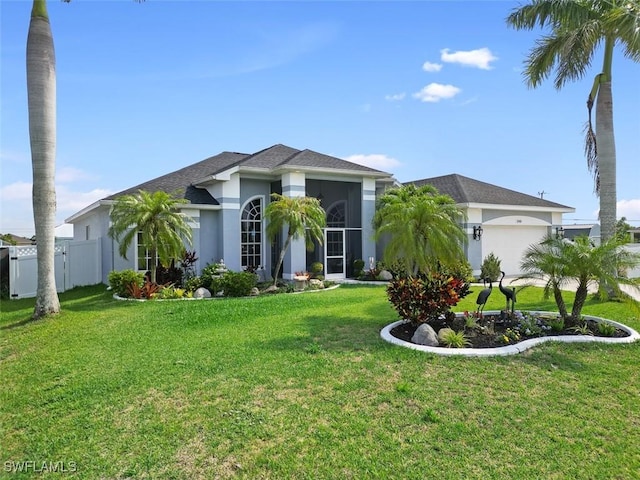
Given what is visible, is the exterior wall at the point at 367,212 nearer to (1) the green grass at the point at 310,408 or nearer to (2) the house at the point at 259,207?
(2) the house at the point at 259,207

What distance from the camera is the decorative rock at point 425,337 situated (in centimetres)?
718

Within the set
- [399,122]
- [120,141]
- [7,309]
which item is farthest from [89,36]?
[399,122]

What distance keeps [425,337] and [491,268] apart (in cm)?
1260

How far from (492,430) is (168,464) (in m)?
3.26

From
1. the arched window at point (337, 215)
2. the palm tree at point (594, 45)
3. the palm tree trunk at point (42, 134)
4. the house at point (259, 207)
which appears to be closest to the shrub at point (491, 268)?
the house at point (259, 207)

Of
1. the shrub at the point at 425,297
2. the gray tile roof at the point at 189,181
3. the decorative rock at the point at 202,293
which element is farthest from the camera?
the gray tile roof at the point at 189,181

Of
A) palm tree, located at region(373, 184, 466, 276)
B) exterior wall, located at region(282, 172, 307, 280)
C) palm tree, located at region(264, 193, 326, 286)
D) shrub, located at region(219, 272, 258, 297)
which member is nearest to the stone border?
palm tree, located at region(373, 184, 466, 276)

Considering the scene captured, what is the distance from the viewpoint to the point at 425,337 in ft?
23.9

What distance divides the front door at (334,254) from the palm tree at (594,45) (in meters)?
9.90

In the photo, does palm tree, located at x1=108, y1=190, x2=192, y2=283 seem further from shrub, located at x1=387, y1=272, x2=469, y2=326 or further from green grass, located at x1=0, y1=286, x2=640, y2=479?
shrub, located at x1=387, y1=272, x2=469, y2=326

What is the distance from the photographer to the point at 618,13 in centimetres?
1109

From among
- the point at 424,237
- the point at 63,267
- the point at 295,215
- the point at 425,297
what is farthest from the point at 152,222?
the point at 425,297

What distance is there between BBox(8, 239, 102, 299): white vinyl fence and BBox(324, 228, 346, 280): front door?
994 centimetres

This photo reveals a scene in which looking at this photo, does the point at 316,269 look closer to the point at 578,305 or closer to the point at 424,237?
the point at 424,237
